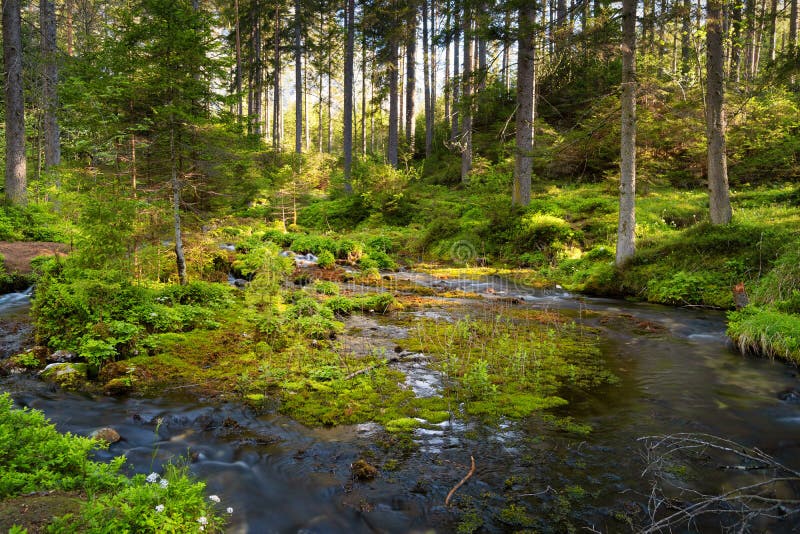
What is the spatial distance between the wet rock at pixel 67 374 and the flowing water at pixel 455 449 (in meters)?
0.16

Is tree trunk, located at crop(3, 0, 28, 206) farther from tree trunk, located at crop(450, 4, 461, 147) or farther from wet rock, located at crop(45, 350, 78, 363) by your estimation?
tree trunk, located at crop(450, 4, 461, 147)

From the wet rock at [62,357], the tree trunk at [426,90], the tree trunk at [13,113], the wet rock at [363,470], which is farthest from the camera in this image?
the tree trunk at [426,90]

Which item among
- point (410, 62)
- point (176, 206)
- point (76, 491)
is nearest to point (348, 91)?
point (410, 62)

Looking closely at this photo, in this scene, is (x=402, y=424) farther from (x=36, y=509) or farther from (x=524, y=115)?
(x=524, y=115)

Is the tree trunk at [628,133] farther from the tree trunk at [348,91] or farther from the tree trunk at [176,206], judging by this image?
the tree trunk at [348,91]

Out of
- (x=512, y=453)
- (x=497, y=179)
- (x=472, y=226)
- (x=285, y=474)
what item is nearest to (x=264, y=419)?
(x=285, y=474)

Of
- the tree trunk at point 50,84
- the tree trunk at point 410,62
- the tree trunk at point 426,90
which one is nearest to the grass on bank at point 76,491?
the tree trunk at point 50,84

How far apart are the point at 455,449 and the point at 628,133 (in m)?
10.2

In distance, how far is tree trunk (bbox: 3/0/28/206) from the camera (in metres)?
16.6

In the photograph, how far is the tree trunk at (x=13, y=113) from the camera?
54.3ft

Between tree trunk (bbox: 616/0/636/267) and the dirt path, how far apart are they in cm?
1415

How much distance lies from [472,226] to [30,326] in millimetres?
14775

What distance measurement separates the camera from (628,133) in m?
11.8

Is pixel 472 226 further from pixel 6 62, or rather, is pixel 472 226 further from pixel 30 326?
pixel 6 62
